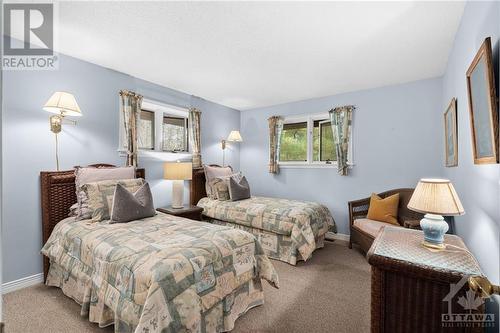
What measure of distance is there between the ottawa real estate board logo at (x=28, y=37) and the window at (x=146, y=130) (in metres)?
1.19

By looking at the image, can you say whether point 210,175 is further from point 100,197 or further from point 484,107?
point 484,107

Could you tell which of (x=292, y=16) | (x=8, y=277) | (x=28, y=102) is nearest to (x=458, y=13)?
(x=292, y=16)

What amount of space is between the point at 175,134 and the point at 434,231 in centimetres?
367

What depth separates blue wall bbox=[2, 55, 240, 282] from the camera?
2.40m

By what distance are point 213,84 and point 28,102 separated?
2.21 m

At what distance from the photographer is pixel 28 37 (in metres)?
2.45

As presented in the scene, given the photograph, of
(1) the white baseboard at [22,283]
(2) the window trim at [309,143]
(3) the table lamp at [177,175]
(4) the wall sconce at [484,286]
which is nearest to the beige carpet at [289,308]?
(1) the white baseboard at [22,283]

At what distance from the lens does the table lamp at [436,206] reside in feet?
5.04

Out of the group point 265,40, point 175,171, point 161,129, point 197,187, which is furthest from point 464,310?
point 161,129

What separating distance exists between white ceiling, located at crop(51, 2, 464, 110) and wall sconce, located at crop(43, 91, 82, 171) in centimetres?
58

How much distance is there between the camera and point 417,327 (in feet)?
4.42

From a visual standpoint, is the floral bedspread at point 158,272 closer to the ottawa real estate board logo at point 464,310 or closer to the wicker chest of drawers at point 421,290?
the wicker chest of drawers at point 421,290

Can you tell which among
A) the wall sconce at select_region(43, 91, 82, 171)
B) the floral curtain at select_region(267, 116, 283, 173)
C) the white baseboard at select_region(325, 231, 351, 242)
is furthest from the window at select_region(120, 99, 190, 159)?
the white baseboard at select_region(325, 231, 351, 242)

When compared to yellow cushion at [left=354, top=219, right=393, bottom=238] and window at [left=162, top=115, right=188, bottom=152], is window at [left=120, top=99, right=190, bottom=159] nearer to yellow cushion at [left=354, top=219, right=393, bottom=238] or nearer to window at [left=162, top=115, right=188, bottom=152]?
window at [left=162, top=115, right=188, bottom=152]
